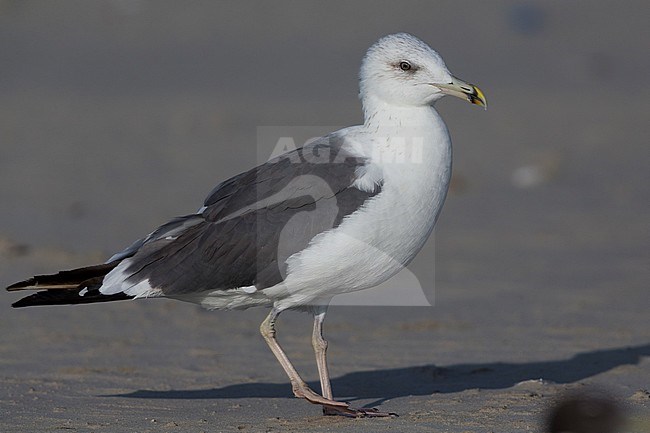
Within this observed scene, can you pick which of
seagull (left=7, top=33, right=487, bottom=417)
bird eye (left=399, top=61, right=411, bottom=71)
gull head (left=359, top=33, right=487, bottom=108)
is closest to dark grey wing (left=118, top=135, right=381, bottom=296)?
seagull (left=7, top=33, right=487, bottom=417)

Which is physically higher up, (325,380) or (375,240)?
(375,240)

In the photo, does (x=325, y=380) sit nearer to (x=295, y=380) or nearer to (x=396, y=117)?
(x=295, y=380)

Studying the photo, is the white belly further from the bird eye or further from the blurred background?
the blurred background

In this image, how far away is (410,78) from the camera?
6246 mm

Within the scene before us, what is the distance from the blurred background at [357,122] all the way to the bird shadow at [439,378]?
0.24 feet

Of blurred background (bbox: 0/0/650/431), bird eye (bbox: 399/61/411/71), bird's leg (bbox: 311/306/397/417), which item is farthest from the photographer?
blurred background (bbox: 0/0/650/431)

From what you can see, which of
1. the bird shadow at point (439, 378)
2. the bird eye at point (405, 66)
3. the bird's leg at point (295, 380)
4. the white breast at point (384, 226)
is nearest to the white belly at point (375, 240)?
the white breast at point (384, 226)

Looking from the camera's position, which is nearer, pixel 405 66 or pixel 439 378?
pixel 405 66

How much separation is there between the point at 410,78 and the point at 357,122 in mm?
7089

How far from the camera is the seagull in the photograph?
5.86 m

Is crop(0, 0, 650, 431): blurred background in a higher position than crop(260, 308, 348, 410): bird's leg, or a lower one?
higher

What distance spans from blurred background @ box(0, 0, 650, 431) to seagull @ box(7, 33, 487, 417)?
1023 mm

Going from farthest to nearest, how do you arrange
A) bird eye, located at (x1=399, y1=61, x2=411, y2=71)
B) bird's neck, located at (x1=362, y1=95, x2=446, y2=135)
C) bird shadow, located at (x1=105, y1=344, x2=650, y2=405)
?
bird shadow, located at (x1=105, y1=344, x2=650, y2=405) → bird eye, located at (x1=399, y1=61, x2=411, y2=71) → bird's neck, located at (x1=362, y1=95, x2=446, y2=135)

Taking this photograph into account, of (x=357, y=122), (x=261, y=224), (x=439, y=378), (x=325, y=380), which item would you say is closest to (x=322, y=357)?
(x=325, y=380)
